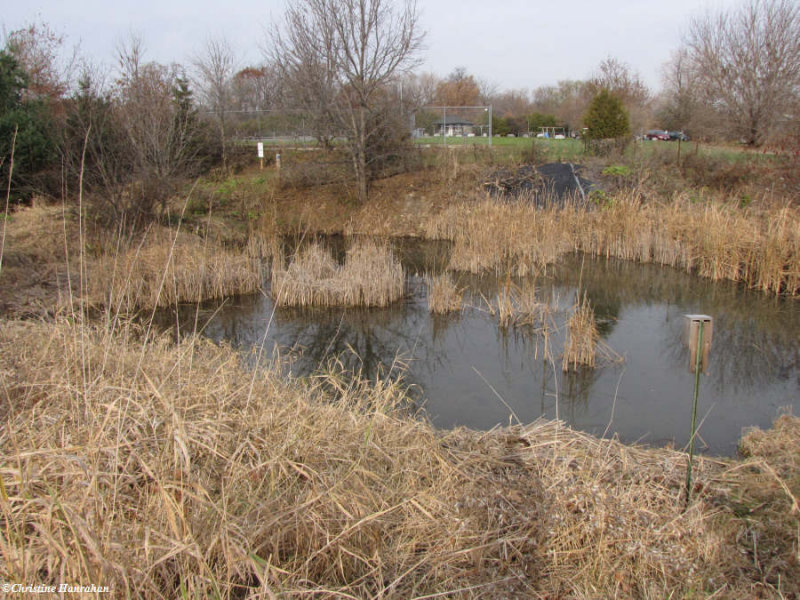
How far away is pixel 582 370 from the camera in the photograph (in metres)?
5.84

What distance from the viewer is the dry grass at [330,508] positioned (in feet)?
6.45

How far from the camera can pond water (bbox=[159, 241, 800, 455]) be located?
4.93 metres

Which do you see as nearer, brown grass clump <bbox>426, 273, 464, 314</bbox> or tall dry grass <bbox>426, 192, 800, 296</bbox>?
brown grass clump <bbox>426, 273, 464, 314</bbox>

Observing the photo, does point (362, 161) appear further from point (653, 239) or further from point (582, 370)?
point (582, 370)

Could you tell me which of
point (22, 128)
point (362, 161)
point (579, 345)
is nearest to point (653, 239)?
point (579, 345)

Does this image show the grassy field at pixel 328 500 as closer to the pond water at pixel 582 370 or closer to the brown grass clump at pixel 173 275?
the pond water at pixel 582 370

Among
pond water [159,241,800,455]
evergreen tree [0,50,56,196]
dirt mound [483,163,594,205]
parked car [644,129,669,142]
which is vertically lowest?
pond water [159,241,800,455]

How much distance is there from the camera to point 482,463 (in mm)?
3217

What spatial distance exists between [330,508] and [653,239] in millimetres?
9444

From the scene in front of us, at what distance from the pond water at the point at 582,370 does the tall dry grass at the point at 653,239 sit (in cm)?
38

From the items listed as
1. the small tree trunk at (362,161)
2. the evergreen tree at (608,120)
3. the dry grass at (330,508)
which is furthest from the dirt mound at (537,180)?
the dry grass at (330,508)

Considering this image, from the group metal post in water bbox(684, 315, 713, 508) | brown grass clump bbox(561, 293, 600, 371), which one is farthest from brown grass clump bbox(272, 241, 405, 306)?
metal post in water bbox(684, 315, 713, 508)

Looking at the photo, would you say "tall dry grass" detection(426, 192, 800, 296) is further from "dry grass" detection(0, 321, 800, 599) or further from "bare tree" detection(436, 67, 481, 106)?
"bare tree" detection(436, 67, 481, 106)

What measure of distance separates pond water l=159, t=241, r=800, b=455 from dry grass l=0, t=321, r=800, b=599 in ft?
3.57
